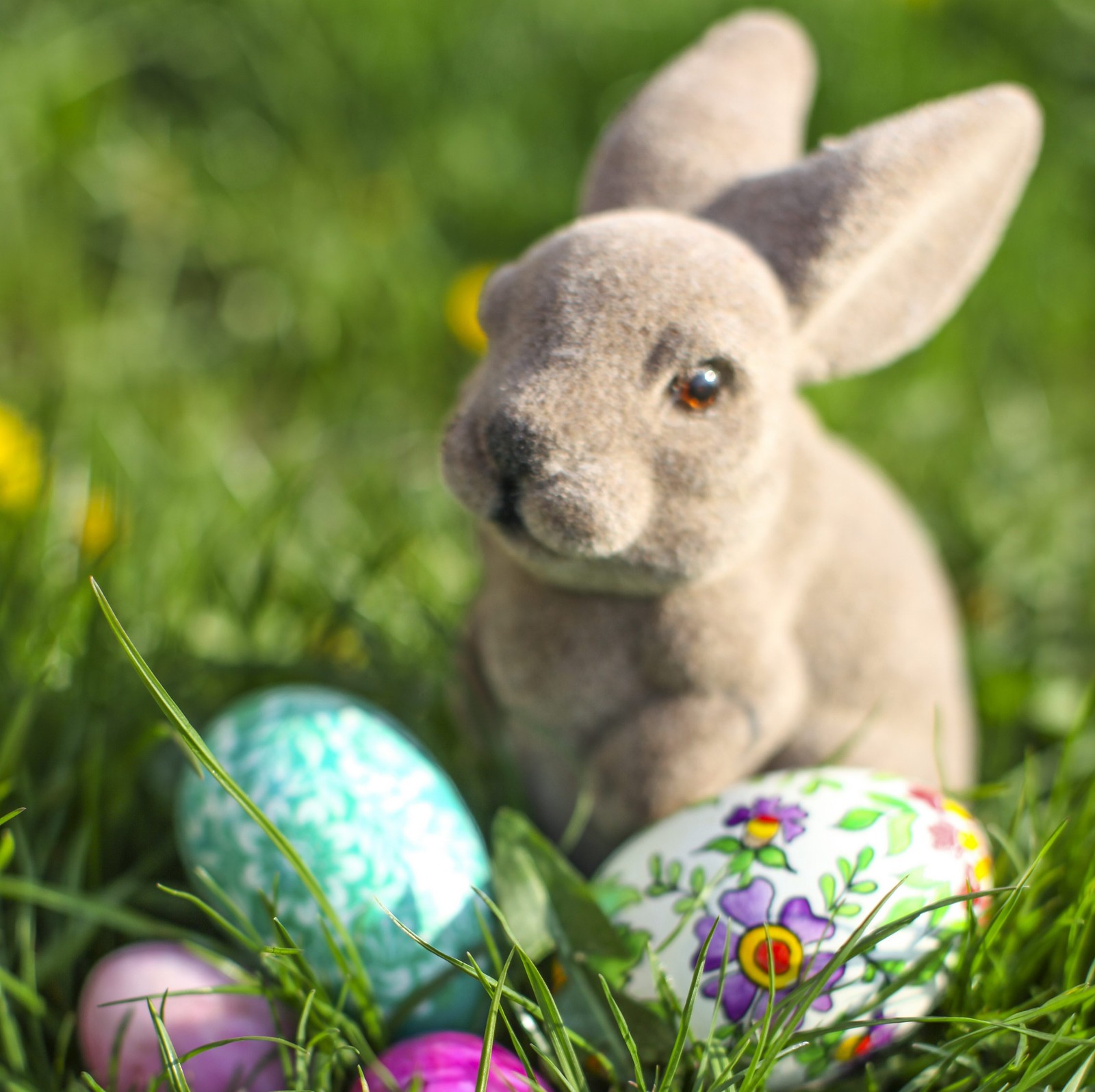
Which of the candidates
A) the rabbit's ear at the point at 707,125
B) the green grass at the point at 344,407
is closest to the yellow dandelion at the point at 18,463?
the green grass at the point at 344,407

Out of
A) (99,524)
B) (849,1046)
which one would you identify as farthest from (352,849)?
(99,524)

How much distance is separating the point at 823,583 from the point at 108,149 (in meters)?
2.10

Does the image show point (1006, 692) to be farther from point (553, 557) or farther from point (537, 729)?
point (553, 557)

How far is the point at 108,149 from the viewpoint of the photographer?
2676 mm

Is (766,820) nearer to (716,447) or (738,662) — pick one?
(738,662)

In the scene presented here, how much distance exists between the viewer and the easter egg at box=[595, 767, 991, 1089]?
1135mm

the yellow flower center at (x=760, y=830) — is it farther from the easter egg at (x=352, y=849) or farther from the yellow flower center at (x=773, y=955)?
the easter egg at (x=352, y=849)

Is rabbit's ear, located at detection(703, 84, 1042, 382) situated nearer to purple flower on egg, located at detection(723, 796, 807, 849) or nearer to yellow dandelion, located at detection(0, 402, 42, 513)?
purple flower on egg, located at detection(723, 796, 807, 849)

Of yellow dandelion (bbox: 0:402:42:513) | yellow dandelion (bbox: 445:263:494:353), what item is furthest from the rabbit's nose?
yellow dandelion (bbox: 445:263:494:353)

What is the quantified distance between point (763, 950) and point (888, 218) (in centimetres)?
75

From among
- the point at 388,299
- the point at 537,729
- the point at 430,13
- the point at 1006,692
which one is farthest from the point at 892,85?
the point at 537,729

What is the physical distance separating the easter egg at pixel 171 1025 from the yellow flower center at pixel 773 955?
47cm

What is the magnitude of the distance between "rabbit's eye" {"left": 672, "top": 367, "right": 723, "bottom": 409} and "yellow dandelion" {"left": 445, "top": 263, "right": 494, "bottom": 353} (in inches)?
47.2

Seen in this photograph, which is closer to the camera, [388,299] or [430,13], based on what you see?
[388,299]
